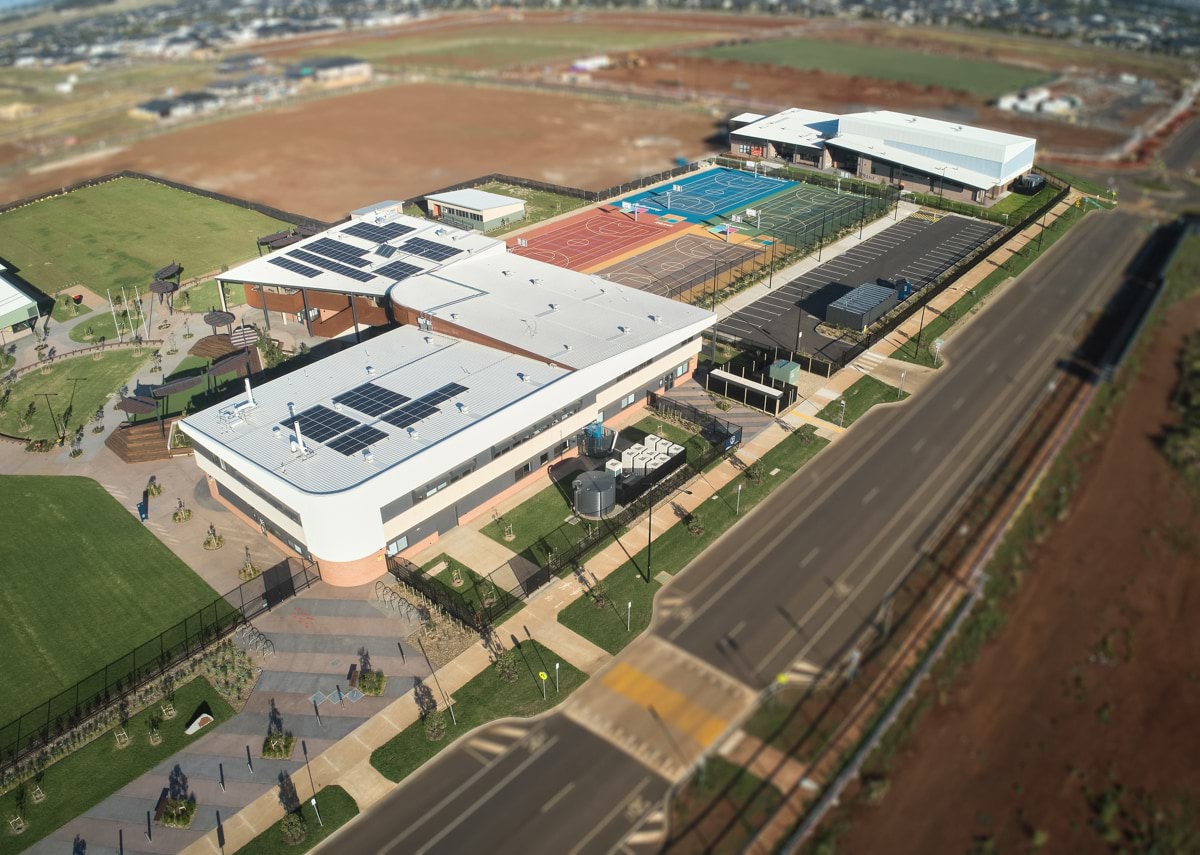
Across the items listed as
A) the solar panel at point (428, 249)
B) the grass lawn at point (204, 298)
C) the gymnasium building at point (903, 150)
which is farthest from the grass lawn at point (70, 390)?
the gymnasium building at point (903, 150)

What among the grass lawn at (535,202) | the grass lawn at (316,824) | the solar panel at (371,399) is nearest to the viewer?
the grass lawn at (316,824)

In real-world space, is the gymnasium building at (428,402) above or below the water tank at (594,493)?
above

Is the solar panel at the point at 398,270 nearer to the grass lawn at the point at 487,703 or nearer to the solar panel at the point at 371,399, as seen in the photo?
the solar panel at the point at 371,399

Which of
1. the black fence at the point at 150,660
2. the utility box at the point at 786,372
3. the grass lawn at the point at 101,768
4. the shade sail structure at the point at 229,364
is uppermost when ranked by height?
the utility box at the point at 786,372

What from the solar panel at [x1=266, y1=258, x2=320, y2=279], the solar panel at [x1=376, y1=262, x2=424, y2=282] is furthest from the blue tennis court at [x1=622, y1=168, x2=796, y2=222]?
the solar panel at [x1=266, y1=258, x2=320, y2=279]

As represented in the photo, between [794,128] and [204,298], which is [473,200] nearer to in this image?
[204,298]

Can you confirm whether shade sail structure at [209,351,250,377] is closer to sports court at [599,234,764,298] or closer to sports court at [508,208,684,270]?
sports court at [508,208,684,270]

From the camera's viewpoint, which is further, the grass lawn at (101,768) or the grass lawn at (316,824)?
the grass lawn at (101,768)

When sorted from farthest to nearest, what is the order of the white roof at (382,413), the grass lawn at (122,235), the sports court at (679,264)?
the grass lawn at (122,235) → the sports court at (679,264) → the white roof at (382,413)
